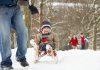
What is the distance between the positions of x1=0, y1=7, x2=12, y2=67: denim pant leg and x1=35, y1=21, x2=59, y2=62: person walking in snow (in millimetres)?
2029

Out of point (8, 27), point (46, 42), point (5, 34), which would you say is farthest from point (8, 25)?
point (46, 42)

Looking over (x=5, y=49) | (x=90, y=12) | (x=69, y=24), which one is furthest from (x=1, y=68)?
(x=69, y=24)

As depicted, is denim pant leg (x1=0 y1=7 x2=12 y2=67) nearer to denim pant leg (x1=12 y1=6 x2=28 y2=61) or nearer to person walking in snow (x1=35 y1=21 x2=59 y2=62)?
denim pant leg (x1=12 y1=6 x2=28 y2=61)

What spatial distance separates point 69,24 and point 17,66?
4103 centimetres

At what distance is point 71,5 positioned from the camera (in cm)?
4634

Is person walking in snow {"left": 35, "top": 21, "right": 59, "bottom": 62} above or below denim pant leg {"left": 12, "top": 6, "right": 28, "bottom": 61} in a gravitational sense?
below

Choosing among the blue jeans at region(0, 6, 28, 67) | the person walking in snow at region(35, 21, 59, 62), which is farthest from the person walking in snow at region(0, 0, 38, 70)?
the person walking in snow at region(35, 21, 59, 62)

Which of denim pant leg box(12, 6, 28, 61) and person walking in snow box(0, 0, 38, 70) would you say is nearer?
person walking in snow box(0, 0, 38, 70)

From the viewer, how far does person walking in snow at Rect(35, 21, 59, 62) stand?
695 cm

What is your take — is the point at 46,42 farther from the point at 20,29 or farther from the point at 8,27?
the point at 8,27

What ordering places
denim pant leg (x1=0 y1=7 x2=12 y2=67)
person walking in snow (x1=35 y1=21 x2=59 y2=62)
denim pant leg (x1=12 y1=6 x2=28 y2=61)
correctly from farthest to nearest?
person walking in snow (x1=35 y1=21 x2=59 y2=62), denim pant leg (x1=12 y1=6 x2=28 y2=61), denim pant leg (x1=0 y1=7 x2=12 y2=67)

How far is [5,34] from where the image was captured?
474cm

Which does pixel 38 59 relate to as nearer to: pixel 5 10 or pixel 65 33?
pixel 5 10

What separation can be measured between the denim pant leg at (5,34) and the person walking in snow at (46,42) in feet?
6.66
